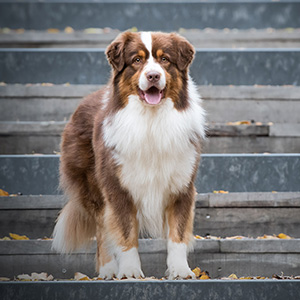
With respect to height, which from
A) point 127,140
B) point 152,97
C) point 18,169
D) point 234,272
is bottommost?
point 234,272

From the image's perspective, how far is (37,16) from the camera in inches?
394

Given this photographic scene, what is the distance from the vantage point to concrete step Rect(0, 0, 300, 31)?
9875 mm

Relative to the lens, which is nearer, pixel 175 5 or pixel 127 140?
pixel 127 140

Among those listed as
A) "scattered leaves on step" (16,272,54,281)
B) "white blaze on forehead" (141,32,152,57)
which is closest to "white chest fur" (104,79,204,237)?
"white blaze on forehead" (141,32,152,57)

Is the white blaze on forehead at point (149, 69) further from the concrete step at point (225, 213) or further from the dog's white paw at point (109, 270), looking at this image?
the dog's white paw at point (109, 270)

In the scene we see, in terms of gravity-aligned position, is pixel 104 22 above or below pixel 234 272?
above

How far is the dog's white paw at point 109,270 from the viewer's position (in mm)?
5301

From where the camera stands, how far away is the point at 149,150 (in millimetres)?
5105

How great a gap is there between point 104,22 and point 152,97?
519 cm

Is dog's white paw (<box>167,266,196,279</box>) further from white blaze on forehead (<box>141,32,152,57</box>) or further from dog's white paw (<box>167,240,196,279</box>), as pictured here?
white blaze on forehead (<box>141,32,152,57</box>)

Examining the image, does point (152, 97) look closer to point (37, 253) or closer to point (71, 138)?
point (71, 138)

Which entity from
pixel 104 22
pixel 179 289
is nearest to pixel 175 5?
pixel 104 22

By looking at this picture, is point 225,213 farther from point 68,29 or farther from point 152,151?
point 68,29

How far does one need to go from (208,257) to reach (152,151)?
0.91 m
